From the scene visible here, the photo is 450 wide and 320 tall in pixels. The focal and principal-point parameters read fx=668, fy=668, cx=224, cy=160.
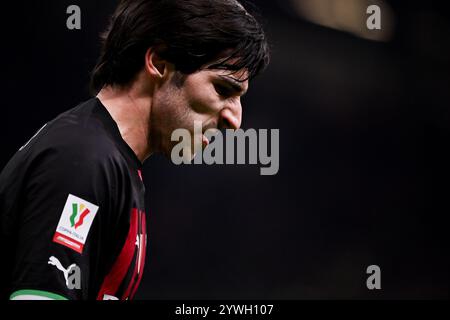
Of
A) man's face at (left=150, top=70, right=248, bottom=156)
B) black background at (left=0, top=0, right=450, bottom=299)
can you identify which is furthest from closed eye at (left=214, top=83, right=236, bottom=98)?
black background at (left=0, top=0, right=450, bottom=299)

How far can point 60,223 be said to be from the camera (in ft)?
2.81

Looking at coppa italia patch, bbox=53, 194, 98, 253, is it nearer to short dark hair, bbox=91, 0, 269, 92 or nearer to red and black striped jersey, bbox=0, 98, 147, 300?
red and black striped jersey, bbox=0, 98, 147, 300

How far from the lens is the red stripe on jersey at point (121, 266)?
1018mm

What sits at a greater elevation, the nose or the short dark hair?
the short dark hair

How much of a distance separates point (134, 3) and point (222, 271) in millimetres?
1331

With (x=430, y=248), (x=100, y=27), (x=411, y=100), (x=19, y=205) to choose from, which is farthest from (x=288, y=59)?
(x=19, y=205)

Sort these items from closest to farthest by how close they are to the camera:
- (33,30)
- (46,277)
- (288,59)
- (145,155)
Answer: (46,277) → (145,155) → (33,30) → (288,59)

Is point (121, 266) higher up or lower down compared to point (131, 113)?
lower down

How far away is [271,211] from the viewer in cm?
243

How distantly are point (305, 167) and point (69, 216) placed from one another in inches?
66.6

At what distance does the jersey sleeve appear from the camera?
85cm

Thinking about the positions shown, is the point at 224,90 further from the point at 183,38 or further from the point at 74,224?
the point at 74,224

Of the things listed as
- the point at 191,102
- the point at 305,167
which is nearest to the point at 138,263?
the point at 191,102

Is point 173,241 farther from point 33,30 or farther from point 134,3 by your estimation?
point 134,3
